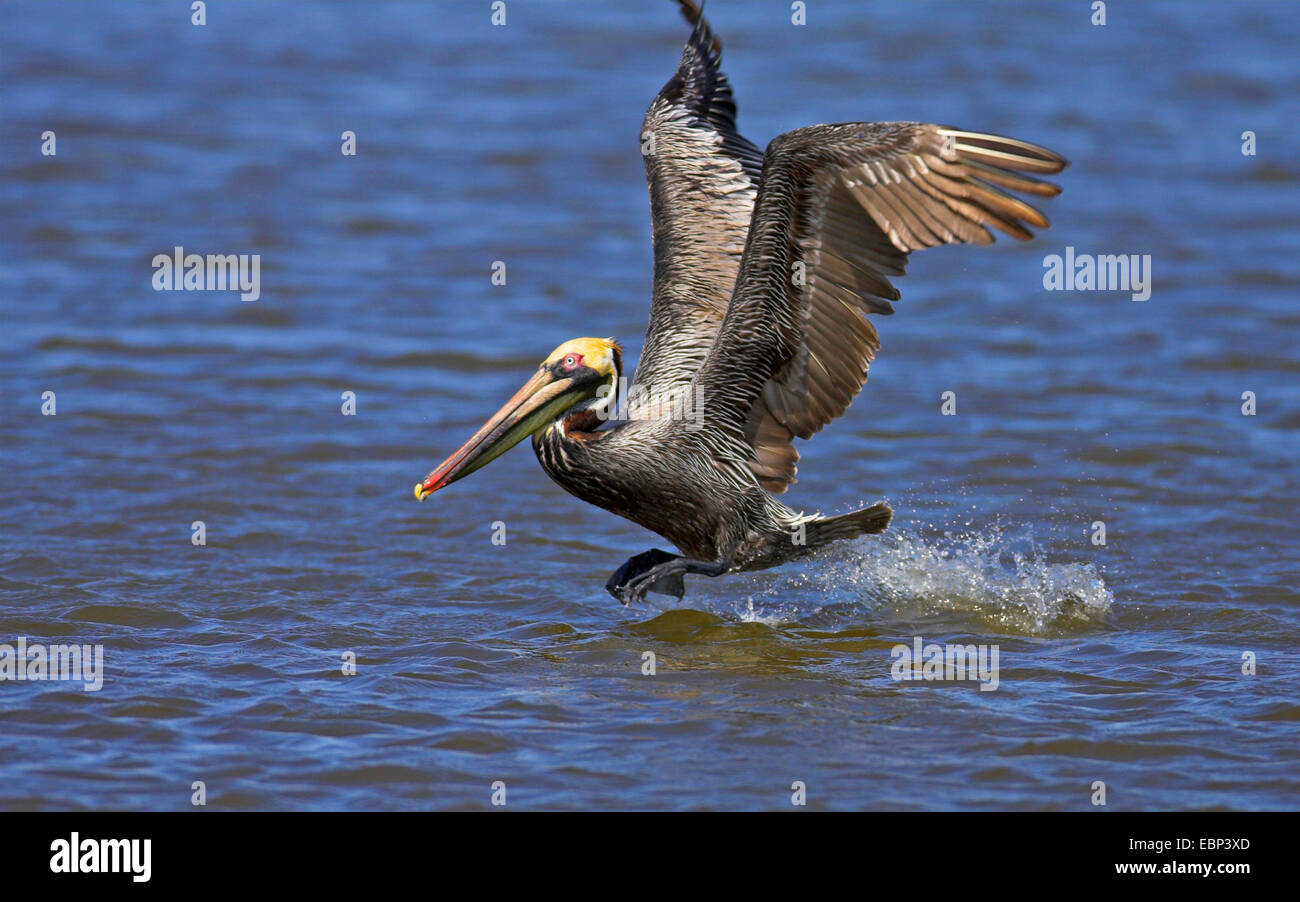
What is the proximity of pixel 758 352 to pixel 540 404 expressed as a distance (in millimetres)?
898

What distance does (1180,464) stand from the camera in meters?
8.80

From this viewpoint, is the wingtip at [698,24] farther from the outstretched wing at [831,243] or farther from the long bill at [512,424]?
the long bill at [512,424]

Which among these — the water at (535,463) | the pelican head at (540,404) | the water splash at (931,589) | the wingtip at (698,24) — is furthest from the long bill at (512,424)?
the wingtip at (698,24)

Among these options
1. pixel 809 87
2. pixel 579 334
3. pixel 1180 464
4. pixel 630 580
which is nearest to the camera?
pixel 630 580

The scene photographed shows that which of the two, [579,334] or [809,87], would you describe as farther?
[809,87]

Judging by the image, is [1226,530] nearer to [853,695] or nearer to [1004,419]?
[1004,419]

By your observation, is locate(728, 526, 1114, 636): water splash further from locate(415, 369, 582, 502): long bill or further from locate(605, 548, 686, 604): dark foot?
locate(415, 369, 582, 502): long bill

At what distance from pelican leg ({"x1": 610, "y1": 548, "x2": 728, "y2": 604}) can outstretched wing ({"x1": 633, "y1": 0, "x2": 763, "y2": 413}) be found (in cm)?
75

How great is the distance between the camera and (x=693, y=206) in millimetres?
7852

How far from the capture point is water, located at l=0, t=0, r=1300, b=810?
562 cm

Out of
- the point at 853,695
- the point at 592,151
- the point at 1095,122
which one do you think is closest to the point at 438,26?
the point at 592,151

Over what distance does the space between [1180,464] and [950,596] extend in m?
2.35

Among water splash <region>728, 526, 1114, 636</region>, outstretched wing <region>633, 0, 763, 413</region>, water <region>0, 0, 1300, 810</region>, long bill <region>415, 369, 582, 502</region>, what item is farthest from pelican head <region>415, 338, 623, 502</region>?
water splash <region>728, 526, 1114, 636</region>

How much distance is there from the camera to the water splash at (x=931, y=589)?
696 centimetres
